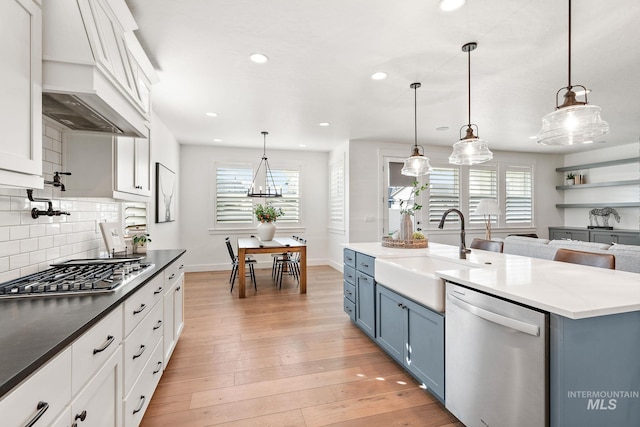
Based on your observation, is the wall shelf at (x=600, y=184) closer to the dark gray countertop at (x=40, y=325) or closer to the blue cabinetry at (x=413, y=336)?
the blue cabinetry at (x=413, y=336)

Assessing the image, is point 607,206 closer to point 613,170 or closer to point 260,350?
point 613,170

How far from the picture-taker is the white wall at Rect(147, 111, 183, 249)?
413 cm

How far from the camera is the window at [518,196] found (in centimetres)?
663

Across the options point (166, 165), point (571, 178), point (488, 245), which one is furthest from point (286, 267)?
point (571, 178)

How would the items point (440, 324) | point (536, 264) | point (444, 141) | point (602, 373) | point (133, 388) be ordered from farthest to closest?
point (444, 141) < point (536, 264) < point (440, 324) < point (133, 388) < point (602, 373)

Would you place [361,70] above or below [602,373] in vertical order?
above

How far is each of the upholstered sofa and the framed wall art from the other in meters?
5.10

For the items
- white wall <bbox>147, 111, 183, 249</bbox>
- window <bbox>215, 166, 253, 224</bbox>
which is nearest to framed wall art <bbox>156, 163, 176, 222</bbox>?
white wall <bbox>147, 111, 183, 249</bbox>

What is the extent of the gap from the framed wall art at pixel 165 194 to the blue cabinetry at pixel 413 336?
3.59m

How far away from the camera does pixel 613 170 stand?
595 centimetres

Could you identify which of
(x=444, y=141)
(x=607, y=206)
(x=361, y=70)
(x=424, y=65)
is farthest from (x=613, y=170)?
(x=361, y=70)

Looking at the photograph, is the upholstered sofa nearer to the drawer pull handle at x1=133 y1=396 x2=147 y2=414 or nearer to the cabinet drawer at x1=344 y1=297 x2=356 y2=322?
the cabinet drawer at x1=344 y1=297 x2=356 y2=322

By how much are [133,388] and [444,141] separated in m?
5.91

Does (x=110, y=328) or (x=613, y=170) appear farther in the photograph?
(x=613, y=170)
